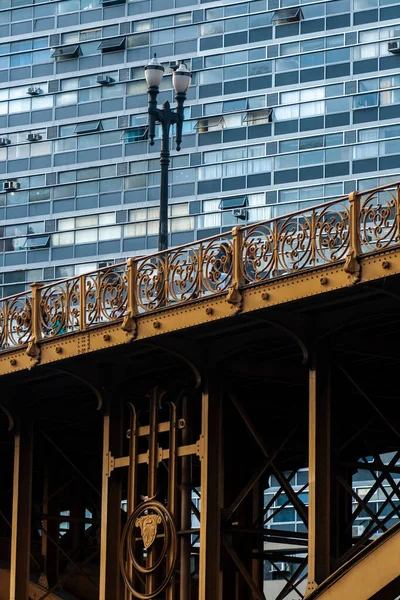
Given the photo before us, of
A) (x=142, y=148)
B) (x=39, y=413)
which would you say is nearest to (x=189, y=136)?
(x=142, y=148)

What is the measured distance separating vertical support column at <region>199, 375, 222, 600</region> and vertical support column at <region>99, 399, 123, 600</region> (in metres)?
3.24

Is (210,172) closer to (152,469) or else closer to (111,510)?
(111,510)

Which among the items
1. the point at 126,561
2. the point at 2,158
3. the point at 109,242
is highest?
the point at 2,158

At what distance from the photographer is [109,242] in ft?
299

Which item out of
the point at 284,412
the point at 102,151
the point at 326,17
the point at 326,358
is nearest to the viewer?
the point at 326,358

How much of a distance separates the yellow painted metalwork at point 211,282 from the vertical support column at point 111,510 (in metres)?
1.73

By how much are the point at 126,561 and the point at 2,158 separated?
62512 mm

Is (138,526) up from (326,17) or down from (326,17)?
down

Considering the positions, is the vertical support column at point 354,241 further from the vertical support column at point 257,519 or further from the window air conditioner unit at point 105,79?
the window air conditioner unit at point 105,79

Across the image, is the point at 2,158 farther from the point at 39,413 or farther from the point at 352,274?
the point at 352,274

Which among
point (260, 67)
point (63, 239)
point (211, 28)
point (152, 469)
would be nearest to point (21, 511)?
point (152, 469)

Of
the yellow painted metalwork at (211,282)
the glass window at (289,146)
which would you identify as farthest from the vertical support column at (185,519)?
the glass window at (289,146)

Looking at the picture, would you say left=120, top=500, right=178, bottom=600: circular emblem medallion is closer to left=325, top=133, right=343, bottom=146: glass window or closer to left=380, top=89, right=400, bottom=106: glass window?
left=380, top=89, right=400, bottom=106: glass window

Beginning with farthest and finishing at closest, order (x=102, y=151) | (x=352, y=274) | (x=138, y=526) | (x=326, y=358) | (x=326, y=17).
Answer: (x=102, y=151) < (x=326, y=17) < (x=138, y=526) < (x=326, y=358) < (x=352, y=274)
